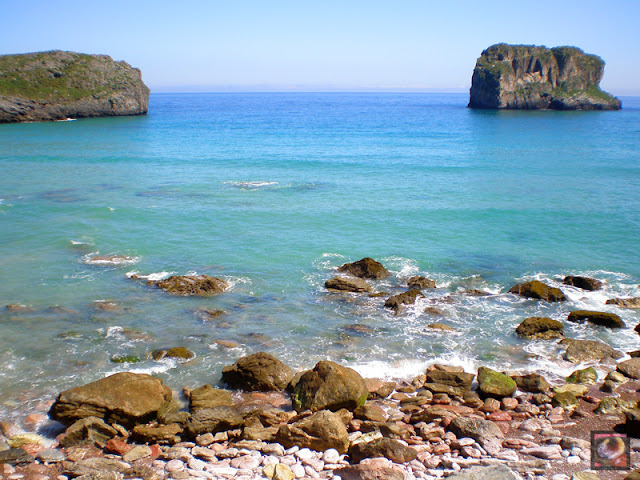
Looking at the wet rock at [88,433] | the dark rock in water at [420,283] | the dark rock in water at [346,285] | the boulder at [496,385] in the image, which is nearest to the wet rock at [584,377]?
the boulder at [496,385]

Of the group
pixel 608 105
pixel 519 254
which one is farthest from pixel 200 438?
pixel 608 105

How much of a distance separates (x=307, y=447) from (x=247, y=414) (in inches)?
96.5

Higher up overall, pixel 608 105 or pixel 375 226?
pixel 608 105

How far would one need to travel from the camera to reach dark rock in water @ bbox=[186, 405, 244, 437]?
13.5 m

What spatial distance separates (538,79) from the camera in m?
141

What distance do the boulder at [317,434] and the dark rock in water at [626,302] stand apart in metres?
15.3

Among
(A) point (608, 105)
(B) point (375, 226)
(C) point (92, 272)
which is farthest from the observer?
(A) point (608, 105)

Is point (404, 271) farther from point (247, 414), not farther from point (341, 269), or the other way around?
point (247, 414)

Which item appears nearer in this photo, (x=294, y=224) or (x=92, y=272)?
(x=92, y=272)

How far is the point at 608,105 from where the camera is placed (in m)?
142

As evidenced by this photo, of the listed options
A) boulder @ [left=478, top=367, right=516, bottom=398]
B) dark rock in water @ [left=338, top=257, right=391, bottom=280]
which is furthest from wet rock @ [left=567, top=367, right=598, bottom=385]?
dark rock in water @ [left=338, top=257, right=391, bottom=280]

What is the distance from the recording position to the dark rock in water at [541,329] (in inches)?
783

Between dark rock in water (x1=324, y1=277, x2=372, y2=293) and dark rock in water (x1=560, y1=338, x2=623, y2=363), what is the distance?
8626mm

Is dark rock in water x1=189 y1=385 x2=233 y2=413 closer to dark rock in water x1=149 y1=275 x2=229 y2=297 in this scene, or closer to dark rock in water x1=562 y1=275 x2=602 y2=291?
dark rock in water x1=149 y1=275 x2=229 y2=297
